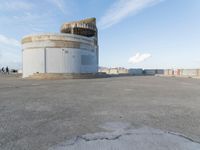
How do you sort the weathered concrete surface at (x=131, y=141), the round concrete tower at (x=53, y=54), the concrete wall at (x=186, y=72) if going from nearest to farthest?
the weathered concrete surface at (x=131, y=141) → the round concrete tower at (x=53, y=54) → the concrete wall at (x=186, y=72)

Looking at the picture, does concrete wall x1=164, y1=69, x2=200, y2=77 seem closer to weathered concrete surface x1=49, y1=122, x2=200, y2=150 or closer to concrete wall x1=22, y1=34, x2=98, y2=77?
concrete wall x1=22, y1=34, x2=98, y2=77

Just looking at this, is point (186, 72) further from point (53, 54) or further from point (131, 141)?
point (131, 141)

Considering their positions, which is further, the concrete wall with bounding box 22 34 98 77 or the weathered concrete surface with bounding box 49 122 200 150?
the concrete wall with bounding box 22 34 98 77

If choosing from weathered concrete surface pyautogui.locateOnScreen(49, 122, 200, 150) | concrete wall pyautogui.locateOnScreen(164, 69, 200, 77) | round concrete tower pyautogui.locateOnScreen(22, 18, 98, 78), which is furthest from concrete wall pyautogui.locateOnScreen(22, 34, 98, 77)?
concrete wall pyautogui.locateOnScreen(164, 69, 200, 77)

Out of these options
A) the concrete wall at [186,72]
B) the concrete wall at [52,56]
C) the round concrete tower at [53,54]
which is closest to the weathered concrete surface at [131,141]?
the round concrete tower at [53,54]

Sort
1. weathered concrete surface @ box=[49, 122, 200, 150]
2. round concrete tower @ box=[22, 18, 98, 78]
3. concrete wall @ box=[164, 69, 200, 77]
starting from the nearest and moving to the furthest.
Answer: weathered concrete surface @ box=[49, 122, 200, 150] < round concrete tower @ box=[22, 18, 98, 78] < concrete wall @ box=[164, 69, 200, 77]

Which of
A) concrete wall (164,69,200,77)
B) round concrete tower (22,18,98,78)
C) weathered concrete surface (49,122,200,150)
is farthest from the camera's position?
concrete wall (164,69,200,77)

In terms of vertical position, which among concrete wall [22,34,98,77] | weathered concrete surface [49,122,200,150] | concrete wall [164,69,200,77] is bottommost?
weathered concrete surface [49,122,200,150]

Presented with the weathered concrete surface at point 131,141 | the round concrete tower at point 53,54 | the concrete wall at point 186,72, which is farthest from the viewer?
the concrete wall at point 186,72

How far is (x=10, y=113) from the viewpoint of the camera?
6816mm

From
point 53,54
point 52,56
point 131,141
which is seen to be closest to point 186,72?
point 53,54

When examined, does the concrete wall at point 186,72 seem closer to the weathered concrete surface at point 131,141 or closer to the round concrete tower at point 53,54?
the round concrete tower at point 53,54

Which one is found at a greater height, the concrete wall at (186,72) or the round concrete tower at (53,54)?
the round concrete tower at (53,54)

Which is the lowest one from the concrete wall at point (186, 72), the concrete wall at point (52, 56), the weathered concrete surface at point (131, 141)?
the weathered concrete surface at point (131, 141)
